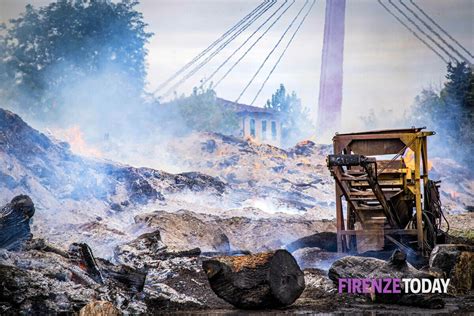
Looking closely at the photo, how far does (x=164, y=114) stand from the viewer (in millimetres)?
26031

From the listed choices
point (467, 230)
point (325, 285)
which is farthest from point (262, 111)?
point (325, 285)

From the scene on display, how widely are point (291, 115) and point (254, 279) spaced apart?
22.9 metres

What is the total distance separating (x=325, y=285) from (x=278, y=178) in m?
14.0

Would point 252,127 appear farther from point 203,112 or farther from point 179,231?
point 179,231

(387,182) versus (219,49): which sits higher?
(219,49)

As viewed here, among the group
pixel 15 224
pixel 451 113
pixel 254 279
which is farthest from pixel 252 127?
pixel 254 279

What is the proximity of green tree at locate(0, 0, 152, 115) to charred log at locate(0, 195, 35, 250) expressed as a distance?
11.0m

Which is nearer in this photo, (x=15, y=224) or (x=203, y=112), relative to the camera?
(x=15, y=224)

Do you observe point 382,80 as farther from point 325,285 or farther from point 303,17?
point 325,285

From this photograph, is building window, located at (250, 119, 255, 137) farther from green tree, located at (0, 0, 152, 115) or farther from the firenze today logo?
the firenze today logo

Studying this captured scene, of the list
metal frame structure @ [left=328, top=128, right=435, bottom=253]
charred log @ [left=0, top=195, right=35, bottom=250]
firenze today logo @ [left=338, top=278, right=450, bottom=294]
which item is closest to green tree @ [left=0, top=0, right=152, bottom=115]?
metal frame structure @ [left=328, top=128, right=435, bottom=253]

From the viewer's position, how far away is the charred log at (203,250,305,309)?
9.14 meters

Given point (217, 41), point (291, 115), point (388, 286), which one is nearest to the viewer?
point (388, 286)

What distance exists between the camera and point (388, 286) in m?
9.88
